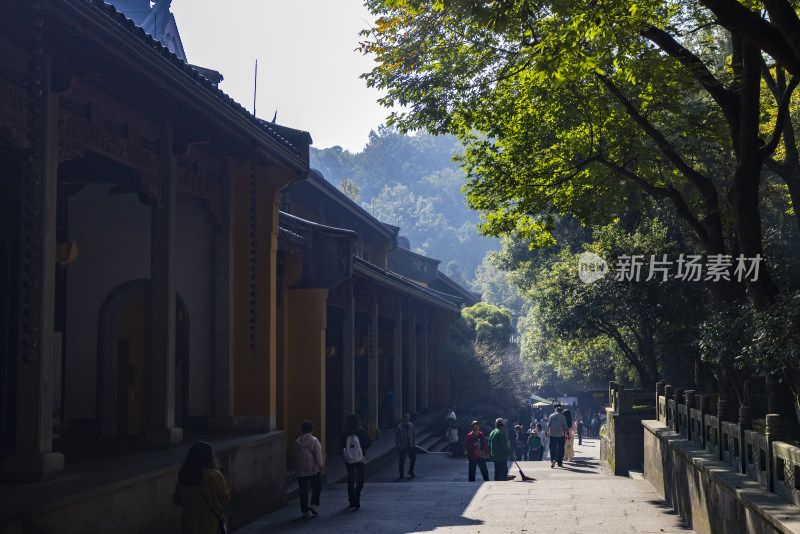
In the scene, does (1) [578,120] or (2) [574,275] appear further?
(2) [574,275]

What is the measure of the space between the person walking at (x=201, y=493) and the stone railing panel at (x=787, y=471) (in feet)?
15.0

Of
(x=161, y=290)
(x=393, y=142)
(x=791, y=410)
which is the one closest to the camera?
(x=791, y=410)

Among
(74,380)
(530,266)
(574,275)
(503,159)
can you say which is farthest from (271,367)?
(530,266)

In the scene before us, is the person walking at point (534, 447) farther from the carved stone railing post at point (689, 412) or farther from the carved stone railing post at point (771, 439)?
the carved stone railing post at point (771, 439)

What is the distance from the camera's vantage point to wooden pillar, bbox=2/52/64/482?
7148mm

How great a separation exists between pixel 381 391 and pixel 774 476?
21652 mm

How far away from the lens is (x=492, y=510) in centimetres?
1220

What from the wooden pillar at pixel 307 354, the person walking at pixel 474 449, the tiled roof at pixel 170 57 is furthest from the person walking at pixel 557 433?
the tiled roof at pixel 170 57

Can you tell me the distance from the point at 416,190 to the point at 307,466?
139 meters

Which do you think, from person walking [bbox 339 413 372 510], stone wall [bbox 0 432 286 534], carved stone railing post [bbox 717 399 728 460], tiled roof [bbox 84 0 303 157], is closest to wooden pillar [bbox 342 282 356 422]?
person walking [bbox 339 413 372 510]

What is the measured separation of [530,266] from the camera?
30531mm

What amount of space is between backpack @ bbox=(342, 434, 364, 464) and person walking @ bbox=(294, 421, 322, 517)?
3.59ft

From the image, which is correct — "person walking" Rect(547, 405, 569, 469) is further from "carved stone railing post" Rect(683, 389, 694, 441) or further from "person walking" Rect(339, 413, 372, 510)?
"carved stone railing post" Rect(683, 389, 694, 441)

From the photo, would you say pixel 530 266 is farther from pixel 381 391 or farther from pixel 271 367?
pixel 271 367
